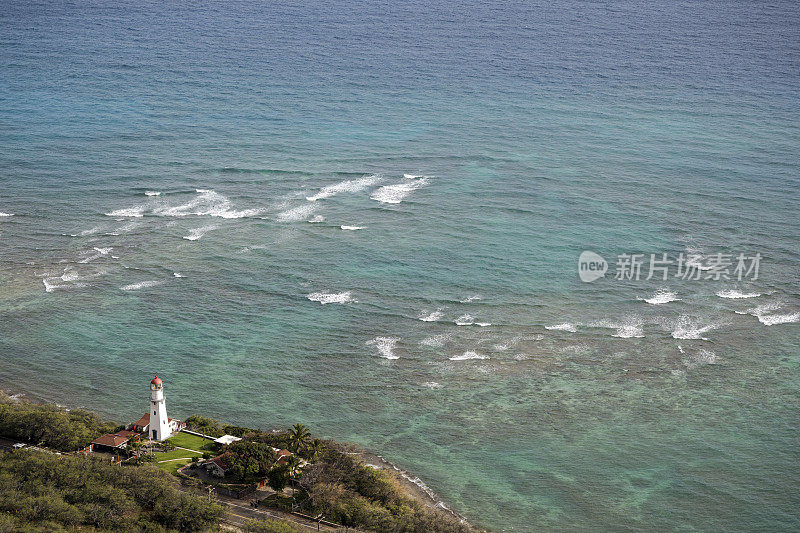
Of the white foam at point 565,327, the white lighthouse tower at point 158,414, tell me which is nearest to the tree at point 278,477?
the white lighthouse tower at point 158,414

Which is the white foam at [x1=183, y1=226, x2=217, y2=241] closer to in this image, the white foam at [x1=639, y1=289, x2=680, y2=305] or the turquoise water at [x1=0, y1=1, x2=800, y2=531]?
the turquoise water at [x1=0, y1=1, x2=800, y2=531]

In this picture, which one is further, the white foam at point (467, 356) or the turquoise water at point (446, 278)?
the white foam at point (467, 356)

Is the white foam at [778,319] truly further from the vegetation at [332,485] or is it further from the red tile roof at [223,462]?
the red tile roof at [223,462]

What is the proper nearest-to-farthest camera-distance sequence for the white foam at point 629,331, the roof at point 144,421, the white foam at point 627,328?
the roof at point 144,421
the white foam at point 629,331
the white foam at point 627,328

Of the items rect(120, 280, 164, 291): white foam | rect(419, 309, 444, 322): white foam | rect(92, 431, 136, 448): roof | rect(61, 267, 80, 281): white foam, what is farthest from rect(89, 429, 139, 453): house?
rect(61, 267, 80, 281): white foam

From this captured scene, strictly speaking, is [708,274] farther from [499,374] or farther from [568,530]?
[568,530]

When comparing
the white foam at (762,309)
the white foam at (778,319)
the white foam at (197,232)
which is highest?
the white foam at (197,232)

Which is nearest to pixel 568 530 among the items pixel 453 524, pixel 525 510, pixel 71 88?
pixel 525 510

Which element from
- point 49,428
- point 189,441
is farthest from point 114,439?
point 189,441

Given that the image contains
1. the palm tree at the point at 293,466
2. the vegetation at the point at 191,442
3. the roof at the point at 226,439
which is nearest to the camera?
the palm tree at the point at 293,466
